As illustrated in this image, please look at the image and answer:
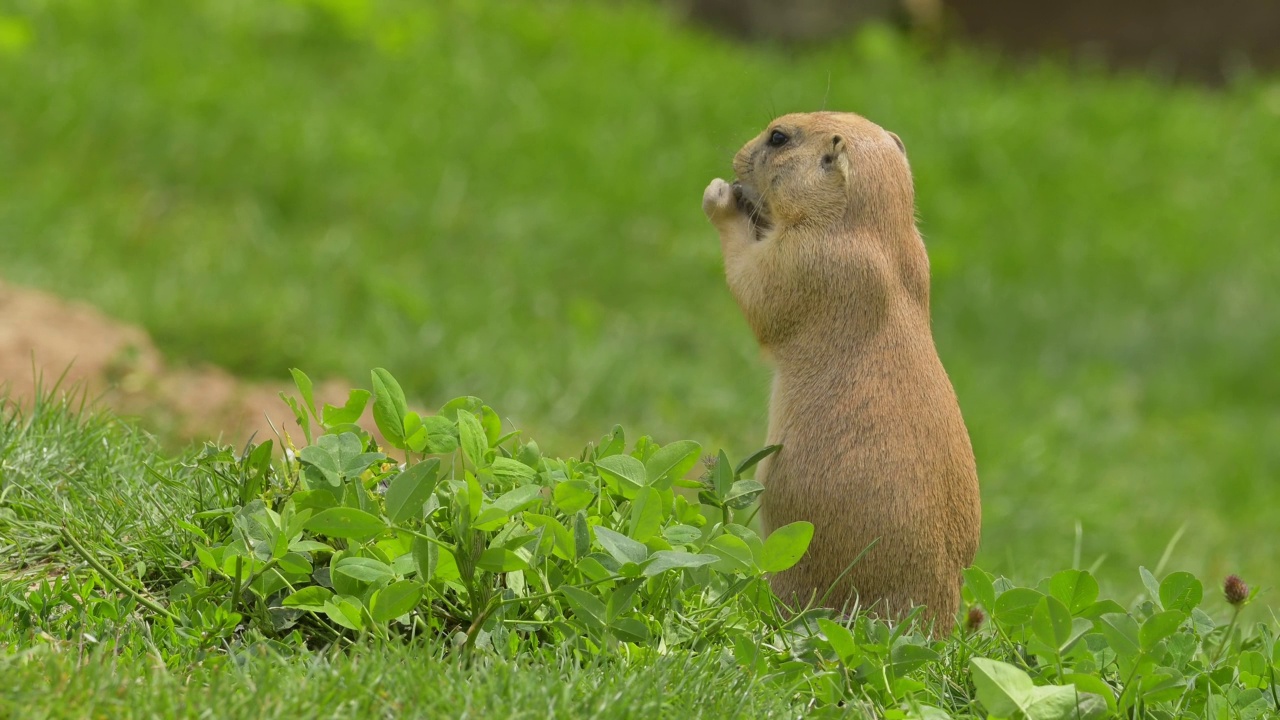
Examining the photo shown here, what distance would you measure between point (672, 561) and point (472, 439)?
0.45 meters

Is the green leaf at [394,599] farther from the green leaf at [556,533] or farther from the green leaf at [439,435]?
the green leaf at [439,435]

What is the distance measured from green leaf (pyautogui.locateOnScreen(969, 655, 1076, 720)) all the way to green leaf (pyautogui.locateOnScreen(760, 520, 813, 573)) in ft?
1.13

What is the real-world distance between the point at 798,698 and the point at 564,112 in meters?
6.39

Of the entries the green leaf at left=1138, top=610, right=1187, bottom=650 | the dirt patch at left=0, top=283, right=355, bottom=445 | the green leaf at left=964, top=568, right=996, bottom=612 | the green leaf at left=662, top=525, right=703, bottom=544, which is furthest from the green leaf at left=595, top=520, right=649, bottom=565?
the dirt patch at left=0, top=283, right=355, bottom=445

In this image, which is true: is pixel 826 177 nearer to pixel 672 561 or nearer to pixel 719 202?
pixel 719 202

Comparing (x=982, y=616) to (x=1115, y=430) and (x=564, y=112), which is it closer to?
(x=1115, y=430)

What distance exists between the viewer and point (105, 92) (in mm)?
7148

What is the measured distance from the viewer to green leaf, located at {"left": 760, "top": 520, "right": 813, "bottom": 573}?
8.02ft

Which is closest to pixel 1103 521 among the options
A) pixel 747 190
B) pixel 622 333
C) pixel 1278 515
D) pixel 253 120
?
pixel 1278 515

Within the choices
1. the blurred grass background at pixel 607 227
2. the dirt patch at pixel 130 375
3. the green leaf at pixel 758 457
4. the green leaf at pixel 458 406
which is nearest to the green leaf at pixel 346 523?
the green leaf at pixel 458 406

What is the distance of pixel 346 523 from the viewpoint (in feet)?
7.73

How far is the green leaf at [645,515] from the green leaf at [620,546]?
62 mm

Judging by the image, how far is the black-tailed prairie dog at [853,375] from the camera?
106 inches

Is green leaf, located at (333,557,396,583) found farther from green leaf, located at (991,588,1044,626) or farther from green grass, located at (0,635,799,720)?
green leaf, located at (991,588,1044,626)
